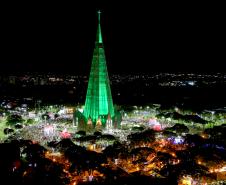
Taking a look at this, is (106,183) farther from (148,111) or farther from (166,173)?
(148,111)

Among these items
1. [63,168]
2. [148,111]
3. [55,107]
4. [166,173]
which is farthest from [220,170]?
[55,107]

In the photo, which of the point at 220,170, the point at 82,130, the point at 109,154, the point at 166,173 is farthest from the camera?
the point at 82,130

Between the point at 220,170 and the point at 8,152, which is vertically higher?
the point at 8,152

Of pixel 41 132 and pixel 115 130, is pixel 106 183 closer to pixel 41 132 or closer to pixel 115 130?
pixel 115 130

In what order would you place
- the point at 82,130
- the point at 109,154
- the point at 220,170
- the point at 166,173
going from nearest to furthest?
1. the point at 166,173
2. the point at 220,170
3. the point at 109,154
4. the point at 82,130

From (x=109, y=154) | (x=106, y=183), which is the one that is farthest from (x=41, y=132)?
(x=106, y=183)

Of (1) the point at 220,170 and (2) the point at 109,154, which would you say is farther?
(2) the point at 109,154
